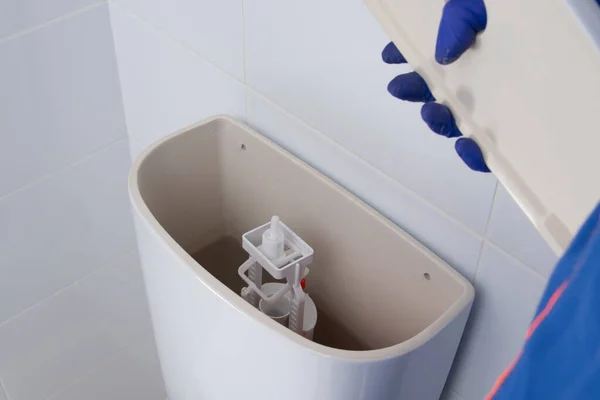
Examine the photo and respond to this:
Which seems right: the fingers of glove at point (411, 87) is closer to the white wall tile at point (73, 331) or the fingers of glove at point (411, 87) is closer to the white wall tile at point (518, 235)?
the white wall tile at point (518, 235)

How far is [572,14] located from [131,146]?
88 cm

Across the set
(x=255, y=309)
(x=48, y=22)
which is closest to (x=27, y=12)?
(x=48, y=22)

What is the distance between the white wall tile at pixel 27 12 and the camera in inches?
33.1

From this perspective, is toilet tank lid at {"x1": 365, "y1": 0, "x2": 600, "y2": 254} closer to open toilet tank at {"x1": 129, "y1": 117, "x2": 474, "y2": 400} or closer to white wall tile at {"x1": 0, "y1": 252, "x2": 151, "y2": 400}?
open toilet tank at {"x1": 129, "y1": 117, "x2": 474, "y2": 400}

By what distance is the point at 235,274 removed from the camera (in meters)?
0.79

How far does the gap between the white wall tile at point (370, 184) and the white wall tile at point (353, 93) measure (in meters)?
0.01

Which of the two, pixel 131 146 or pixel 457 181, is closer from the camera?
pixel 457 181

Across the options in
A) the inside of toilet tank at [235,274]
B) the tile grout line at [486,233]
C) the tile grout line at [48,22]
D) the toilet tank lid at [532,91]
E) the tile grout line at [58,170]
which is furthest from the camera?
the tile grout line at [58,170]

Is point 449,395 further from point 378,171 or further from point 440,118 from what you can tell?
point 440,118

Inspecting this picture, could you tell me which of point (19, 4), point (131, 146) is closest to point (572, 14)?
Answer: point (19, 4)

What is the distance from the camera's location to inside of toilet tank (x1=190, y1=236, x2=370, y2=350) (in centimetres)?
74

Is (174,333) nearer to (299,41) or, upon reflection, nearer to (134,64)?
(299,41)

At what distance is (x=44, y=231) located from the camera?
3.39 feet

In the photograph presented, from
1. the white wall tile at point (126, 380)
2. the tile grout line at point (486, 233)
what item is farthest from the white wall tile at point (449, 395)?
the white wall tile at point (126, 380)
